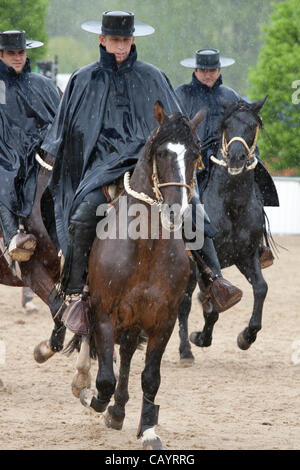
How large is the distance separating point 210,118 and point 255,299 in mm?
1894

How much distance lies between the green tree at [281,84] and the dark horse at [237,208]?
1197cm

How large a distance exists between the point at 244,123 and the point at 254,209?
0.96 metres

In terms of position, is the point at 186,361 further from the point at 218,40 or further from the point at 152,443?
the point at 218,40

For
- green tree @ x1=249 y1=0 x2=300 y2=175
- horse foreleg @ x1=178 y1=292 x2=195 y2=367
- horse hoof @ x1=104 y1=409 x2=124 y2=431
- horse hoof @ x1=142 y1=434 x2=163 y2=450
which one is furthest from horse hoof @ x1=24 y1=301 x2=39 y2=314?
green tree @ x1=249 y1=0 x2=300 y2=175

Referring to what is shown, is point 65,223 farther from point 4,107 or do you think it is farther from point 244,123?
point 244,123

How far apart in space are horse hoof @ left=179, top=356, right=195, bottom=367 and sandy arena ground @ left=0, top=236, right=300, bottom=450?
2.2 inches

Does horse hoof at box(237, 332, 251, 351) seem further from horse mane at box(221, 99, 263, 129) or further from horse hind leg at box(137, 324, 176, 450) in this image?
horse hind leg at box(137, 324, 176, 450)

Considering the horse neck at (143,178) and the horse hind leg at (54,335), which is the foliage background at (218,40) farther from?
the horse neck at (143,178)

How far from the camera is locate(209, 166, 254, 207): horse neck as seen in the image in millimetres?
8758

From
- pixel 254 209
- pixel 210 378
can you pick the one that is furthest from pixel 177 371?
pixel 254 209

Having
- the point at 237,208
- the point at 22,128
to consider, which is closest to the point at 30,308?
the point at 237,208

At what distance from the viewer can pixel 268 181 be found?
366 inches

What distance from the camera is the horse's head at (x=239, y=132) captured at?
833 cm

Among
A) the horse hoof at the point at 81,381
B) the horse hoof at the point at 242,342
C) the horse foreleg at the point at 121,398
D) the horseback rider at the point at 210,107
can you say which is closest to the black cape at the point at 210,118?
the horseback rider at the point at 210,107
